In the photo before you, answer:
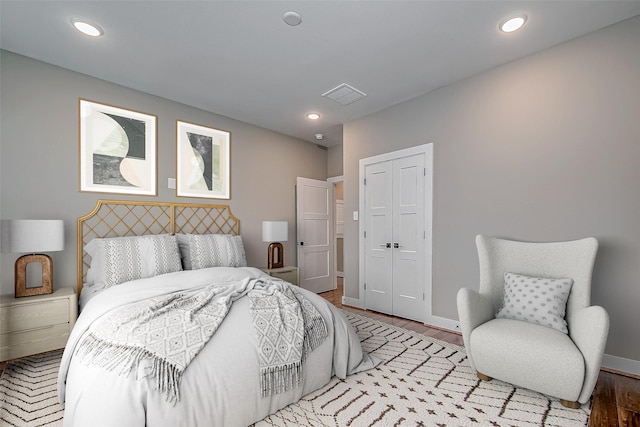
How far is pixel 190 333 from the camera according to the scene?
5.20 feet

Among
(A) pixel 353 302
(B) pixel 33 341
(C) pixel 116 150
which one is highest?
(C) pixel 116 150

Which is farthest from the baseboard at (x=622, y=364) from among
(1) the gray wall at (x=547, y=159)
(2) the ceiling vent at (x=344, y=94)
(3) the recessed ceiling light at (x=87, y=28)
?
(3) the recessed ceiling light at (x=87, y=28)

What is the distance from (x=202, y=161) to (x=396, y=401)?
342 cm

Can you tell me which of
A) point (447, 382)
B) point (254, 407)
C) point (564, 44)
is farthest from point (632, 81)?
point (254, 407)

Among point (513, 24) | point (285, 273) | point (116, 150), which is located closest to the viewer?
point (513, 24)

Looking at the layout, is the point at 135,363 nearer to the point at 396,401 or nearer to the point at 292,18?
the point at 396,401

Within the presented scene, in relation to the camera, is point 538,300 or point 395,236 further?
point 395,236

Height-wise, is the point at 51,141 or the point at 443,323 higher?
the point at 51,141

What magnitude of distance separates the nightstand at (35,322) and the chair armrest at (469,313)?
3.19m

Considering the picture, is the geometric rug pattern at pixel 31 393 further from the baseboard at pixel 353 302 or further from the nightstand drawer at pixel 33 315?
the baseboard at pixel 353 302

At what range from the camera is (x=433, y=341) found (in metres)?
2.88

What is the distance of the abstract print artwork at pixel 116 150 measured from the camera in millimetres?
2990

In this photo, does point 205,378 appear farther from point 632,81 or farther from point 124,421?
point 632,81

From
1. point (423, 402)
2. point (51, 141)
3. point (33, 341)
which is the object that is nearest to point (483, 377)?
point (423, 402)
